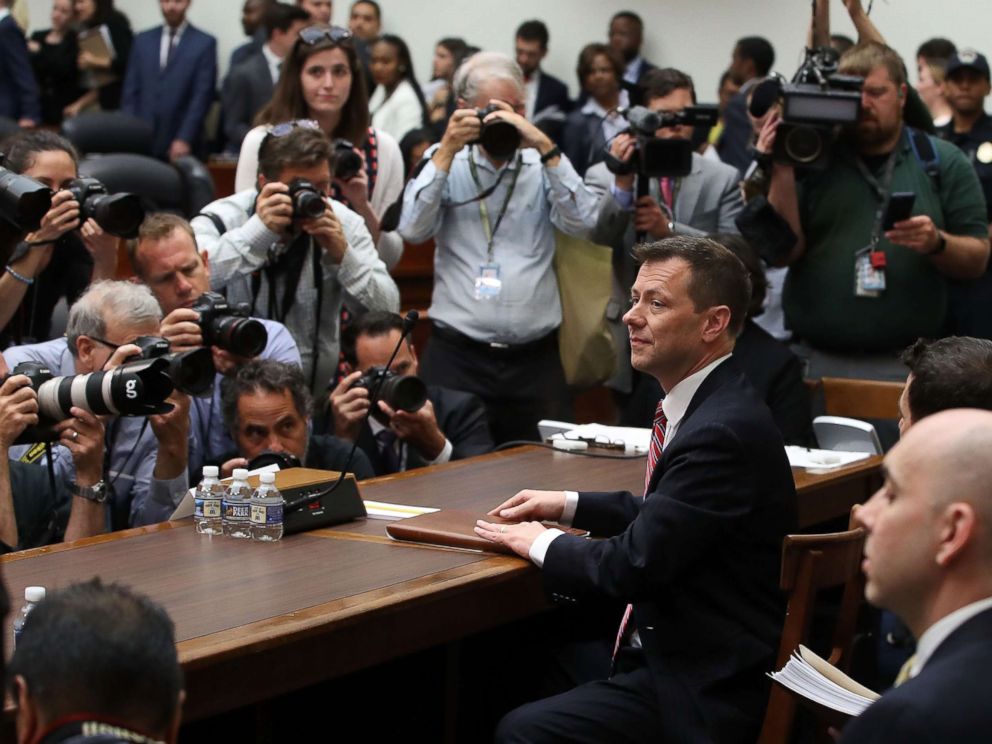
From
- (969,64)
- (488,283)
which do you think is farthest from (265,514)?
(969,64)

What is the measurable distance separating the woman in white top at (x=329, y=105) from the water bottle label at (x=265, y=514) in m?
1.65

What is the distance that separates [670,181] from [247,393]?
71.1 inches

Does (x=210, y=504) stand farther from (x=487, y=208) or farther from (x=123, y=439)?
(x=487, y=208)

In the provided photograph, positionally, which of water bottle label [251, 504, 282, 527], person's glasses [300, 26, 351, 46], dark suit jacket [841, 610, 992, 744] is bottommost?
water bottle label [251, 504, 282, 527]

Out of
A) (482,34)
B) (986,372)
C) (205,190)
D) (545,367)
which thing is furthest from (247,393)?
(482,34)

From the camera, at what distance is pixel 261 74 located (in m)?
7.70

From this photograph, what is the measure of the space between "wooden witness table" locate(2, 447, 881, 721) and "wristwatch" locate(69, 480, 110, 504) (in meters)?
0.20

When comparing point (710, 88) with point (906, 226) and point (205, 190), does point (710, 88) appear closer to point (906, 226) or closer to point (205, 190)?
point (205, 190)

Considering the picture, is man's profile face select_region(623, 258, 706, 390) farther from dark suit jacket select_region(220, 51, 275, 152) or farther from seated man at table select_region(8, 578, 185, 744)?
dark suit jacket select_region(220, 51, 275, 152)

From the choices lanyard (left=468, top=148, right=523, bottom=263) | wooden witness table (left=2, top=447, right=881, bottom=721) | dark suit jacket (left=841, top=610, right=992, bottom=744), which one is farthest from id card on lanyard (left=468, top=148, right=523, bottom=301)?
dark suit jacket (left=841, top=610, right=992, bottom=744)

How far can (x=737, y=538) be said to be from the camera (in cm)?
260

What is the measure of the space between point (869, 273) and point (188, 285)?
1943mm

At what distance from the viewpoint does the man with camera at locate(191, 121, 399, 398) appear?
154 inches

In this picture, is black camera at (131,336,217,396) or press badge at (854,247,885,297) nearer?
black camera at (131,336,217,396)
